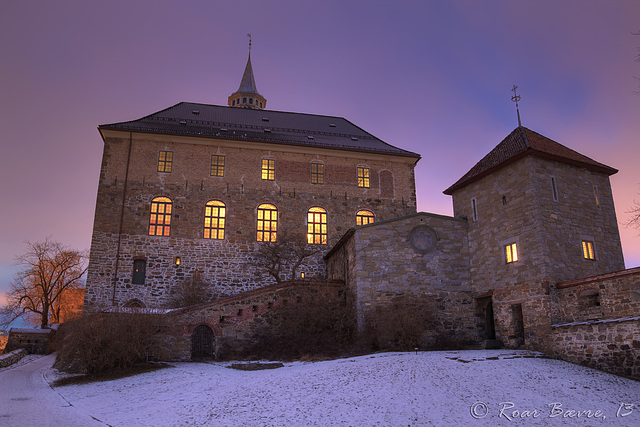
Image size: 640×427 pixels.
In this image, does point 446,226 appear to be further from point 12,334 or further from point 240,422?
point 12,334

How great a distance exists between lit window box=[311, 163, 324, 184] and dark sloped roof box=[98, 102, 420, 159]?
1.27 m

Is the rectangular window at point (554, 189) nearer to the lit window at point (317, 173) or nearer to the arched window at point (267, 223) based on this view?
the lit window at point (317, 173)

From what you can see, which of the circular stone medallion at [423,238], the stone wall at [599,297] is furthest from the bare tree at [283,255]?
the stone wall at [599,297]

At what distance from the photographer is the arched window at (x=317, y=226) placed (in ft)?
92.7

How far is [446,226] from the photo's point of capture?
20.7 meters

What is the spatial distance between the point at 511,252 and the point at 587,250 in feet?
8.82

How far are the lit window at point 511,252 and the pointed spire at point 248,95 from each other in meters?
42.7

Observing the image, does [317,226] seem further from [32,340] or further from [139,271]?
[32,340]

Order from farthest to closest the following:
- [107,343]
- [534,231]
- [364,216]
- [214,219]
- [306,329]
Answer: [364,216] < [214,219] < [306,329] < [534,231] < [107,343]

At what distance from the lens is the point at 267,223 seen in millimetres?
28031

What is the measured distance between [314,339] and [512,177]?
33.2ft

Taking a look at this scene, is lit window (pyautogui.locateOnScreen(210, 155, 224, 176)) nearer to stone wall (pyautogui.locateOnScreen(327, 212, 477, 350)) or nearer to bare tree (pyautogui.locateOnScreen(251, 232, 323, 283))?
bare tree (pyautogui.locateOnScreen(251, 232, 323, 283))

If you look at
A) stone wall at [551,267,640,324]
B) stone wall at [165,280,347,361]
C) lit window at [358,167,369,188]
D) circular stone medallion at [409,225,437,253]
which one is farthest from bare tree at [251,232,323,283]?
stone wall at [551,267,640,324]

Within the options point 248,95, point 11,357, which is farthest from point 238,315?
point 248,95
